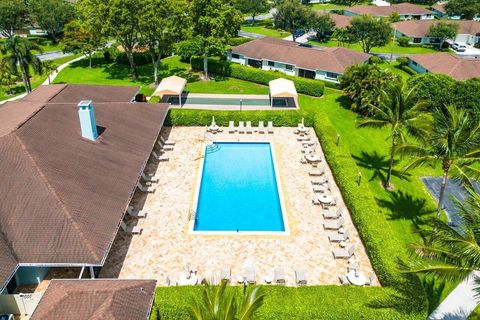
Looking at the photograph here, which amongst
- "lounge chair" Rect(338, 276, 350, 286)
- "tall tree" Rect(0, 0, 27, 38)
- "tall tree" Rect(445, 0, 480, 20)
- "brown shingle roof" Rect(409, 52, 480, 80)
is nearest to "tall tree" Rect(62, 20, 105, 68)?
"tall tree" Rect(0, 0, 27, 38)

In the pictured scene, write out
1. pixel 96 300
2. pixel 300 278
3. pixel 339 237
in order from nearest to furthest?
pixel 96 300 → pixel 300 278 → pixel 339 237

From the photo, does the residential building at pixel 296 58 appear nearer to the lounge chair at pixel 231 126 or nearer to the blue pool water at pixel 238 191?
the lounge chair at pixel 231 126

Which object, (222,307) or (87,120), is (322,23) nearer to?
(87,120)

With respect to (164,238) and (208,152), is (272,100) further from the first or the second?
(164,238)

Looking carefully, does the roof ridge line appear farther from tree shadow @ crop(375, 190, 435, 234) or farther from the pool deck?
tree shadow @ crop(375, 190, 435, 234)

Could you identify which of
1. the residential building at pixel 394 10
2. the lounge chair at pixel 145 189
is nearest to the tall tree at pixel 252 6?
Result: the residential building at pixel 394 10

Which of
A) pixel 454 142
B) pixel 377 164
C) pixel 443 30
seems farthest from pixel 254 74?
pixel 443 30
